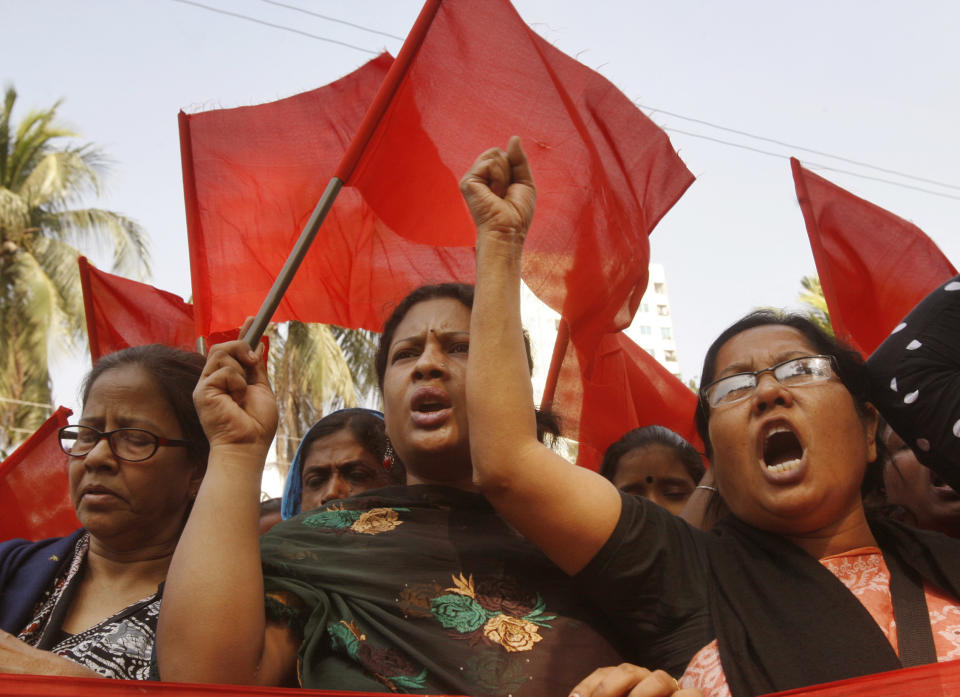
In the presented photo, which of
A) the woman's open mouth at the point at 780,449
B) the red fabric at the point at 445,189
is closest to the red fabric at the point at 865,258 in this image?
the red fabric at the point at 445,189

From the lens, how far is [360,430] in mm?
3266

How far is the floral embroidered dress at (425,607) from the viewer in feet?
5.70

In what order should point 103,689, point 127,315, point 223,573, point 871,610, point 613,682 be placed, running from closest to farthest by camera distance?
point 103,689, point 613,682, point 223,573, point 871,610, point 127,315

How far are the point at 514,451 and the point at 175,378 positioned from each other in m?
1.08

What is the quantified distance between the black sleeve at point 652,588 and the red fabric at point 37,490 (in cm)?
230

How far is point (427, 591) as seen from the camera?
6.12ft

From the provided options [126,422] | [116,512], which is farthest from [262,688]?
[126,422]

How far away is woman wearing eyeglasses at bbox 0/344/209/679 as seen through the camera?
2.09 metres

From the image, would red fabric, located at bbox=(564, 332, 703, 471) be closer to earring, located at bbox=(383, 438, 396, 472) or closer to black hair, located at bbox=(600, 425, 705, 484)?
black hair, located at bbox=(600, 425, 705, 484)

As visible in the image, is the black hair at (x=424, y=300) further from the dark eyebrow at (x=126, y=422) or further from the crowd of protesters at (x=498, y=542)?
the dark eyebrow at (x=126, y=422)

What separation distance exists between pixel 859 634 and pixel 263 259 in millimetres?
2536

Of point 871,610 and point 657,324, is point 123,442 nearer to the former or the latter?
point 871,610

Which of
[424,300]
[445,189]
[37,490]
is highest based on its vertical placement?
[445,189]

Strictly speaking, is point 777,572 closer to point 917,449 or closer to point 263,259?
point 917,449
